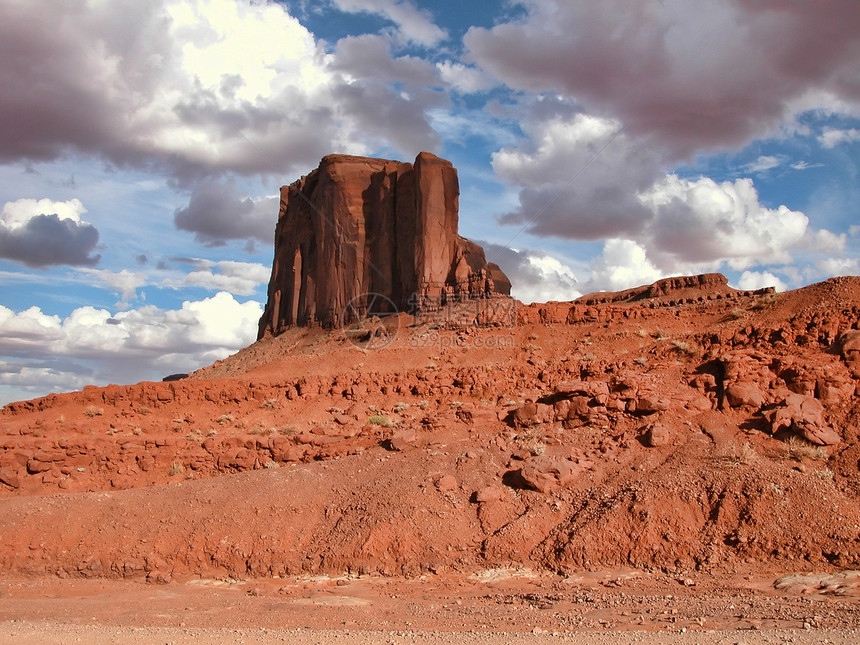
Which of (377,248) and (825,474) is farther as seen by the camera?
(377,248)

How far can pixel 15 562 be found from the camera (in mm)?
12227

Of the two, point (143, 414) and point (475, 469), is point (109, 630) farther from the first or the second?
point (143, 414)

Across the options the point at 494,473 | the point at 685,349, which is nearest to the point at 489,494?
the point at 494,473

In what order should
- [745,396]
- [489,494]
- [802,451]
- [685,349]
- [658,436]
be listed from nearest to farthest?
[802,451]
[489,494]
[658,436]
[745,396]
[685,349]

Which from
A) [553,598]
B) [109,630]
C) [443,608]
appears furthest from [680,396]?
[109,630]

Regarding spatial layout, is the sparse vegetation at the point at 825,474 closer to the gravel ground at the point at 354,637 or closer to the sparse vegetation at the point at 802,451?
the sparse vegetation at the point at 802,451

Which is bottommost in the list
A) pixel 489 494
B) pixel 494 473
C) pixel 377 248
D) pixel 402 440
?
pixel 489 494

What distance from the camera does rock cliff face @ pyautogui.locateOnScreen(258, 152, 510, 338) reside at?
135ft

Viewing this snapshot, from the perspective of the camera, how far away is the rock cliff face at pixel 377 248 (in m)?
41.1

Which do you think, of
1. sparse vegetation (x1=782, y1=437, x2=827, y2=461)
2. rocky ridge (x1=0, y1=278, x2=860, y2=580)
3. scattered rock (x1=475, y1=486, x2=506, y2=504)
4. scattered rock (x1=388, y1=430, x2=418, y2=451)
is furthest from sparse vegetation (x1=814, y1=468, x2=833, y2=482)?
scattered rock (x1=388, y1=430, x2=418, y2=451)

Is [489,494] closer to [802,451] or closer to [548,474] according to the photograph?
[548,474]

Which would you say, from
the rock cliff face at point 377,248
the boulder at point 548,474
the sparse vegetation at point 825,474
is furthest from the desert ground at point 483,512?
the rock cliff face at point 377,248

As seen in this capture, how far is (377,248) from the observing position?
4666 cm

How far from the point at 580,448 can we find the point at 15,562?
1086cm
